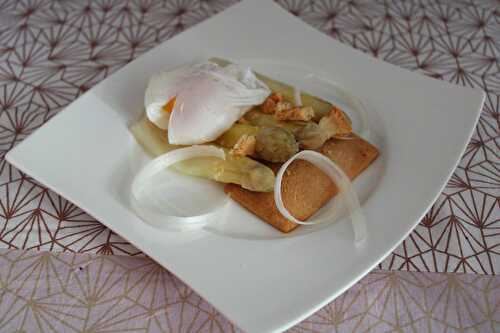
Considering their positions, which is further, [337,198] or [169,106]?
[169,106]

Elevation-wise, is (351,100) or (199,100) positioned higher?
(351,100)

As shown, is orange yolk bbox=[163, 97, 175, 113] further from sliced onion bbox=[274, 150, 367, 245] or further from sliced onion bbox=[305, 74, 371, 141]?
sliced onion bbox=[305, 74, 371, 141]

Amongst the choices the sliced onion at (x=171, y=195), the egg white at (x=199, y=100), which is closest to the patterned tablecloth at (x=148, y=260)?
the sliced onion at (x=171, y=195)

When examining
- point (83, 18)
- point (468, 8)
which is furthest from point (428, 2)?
point (83, 18)

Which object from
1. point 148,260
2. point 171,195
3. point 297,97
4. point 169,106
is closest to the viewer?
point 148,260

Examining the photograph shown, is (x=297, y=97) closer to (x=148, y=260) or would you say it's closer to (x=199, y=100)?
(x=199, y=100)

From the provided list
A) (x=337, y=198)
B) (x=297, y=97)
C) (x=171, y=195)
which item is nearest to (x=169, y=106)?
(x=171, y=195)

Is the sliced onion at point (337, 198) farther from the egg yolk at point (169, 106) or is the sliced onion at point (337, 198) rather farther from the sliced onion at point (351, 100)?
the egg yolk at point (169, 106)
